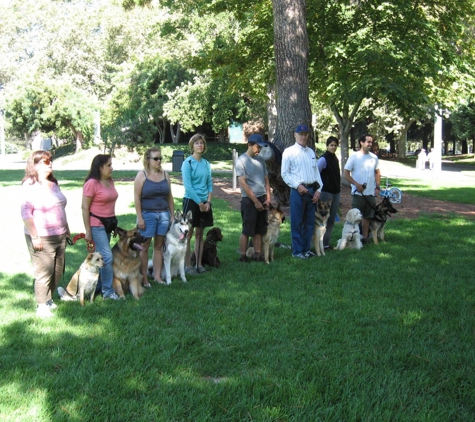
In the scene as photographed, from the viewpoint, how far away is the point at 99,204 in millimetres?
6430

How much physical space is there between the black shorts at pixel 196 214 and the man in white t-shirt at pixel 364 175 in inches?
114

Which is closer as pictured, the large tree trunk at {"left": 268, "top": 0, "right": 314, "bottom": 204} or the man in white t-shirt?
the man in white t-shirt

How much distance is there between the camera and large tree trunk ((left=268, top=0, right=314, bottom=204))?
41.0ft

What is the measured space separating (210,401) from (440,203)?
14712 mm

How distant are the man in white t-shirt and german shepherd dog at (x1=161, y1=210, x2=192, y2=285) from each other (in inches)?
141

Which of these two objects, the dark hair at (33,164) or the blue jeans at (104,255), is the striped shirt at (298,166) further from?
the dark hair at (33,164)

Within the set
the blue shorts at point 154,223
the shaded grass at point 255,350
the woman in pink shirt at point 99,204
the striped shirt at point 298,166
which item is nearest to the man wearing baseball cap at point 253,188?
the striped shirt at point 298,166

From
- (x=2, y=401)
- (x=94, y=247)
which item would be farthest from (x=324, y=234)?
(x=2, y=401)

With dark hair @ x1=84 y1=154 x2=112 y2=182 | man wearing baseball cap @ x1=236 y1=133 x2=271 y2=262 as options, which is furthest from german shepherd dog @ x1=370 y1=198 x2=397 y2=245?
dark hair @ x1=84 y1=154 x2=112 y2=182

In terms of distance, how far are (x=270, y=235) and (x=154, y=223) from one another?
2.21 metres

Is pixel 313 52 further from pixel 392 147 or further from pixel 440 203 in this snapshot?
pixel 392 147

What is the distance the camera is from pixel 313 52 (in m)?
18.2

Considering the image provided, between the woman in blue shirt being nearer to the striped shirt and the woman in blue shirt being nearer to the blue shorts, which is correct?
the blue shorts

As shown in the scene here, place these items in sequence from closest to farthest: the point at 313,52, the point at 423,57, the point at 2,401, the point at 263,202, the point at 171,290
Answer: the point at 2,401, the point at 171,290, the point at 263,202, the point at 423,57, the point at 313,52
